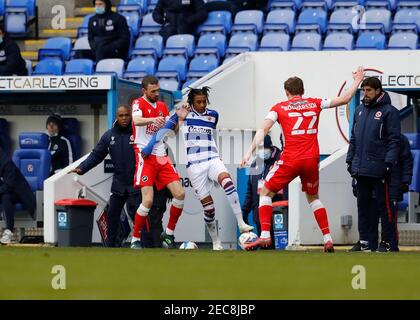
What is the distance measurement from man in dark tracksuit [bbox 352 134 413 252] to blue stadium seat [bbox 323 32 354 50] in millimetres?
6258

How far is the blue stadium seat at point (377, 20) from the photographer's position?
71.7 feet

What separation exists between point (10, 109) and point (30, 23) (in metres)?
4.56

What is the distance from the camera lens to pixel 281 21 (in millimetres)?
22781

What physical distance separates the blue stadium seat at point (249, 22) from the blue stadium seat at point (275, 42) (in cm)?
50

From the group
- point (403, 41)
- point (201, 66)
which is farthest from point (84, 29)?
point (403, 41)

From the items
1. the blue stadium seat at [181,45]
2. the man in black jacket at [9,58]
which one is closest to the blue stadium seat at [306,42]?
the blue stadium seat at [181,45]

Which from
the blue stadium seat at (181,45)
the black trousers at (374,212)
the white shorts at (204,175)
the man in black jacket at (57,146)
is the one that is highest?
the blue stadium seat at (181,45)

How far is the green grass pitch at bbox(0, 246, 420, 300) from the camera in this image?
32.3 ft

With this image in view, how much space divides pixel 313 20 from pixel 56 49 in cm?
479

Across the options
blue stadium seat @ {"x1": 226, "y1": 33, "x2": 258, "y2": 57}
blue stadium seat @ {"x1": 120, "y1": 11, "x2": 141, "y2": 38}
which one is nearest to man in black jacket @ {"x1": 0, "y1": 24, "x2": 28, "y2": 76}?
blue stadium seat @ {"x1": 120, "y1": 11, "x2": 141, "y2": 38}

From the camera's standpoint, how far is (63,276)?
10305 millimetres

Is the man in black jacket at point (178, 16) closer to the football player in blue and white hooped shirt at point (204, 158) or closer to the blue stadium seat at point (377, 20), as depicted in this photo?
the blue stadium seat at point (377, 20)

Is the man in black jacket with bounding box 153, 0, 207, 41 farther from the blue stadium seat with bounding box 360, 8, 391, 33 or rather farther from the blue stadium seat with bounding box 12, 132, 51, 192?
the blue stadium seat with bounding box 12, 132, 51, 192
